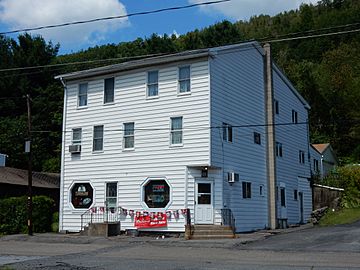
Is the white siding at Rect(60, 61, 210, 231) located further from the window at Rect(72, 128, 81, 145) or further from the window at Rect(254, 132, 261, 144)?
the window at Rect(254, 132, 261, 144)

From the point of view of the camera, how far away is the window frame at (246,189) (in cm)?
2781

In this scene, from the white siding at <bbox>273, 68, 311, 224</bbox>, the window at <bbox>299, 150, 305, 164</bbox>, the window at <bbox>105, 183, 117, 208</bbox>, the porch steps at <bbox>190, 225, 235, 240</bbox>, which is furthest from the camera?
the window at <bbox>299, 150, 305, 164</bbox>

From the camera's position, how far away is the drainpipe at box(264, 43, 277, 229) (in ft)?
99.9

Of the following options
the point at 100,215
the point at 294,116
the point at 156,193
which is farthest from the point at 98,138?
the point at 294,116

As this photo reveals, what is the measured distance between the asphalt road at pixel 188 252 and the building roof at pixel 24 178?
31.4 feet

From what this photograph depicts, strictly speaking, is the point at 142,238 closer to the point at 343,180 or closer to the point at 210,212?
the point at 210,212

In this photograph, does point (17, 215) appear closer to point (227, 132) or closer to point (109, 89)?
point (109, 89)

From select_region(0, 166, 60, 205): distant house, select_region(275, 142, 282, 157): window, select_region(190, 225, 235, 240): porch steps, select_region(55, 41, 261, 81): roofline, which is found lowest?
select_region(190, 225, 235, 240): porch steps

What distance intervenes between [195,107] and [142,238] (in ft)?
23.0

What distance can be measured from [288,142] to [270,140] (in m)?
3.72

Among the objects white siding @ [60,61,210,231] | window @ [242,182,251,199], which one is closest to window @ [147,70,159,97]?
white siding @ [60,61,210,231]

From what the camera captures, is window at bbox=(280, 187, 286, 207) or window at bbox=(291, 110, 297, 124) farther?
window at bbox=(291, 110, 297, 124)

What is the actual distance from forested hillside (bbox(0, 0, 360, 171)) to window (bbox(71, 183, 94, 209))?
17394 mm

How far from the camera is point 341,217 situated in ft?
101
